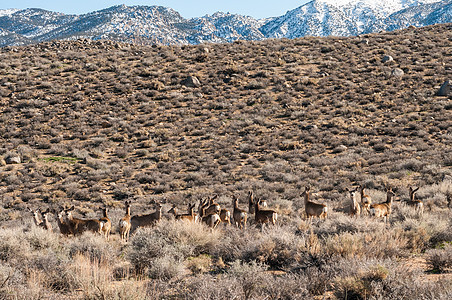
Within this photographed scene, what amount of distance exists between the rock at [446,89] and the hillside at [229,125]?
73cm

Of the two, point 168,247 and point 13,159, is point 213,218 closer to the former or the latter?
point 168,247

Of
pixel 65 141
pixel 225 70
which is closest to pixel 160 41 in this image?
pixel 225 70

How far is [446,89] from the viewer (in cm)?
2909

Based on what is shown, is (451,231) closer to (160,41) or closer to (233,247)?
(233,247)

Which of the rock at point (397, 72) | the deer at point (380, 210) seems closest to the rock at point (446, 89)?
the rock at point (397, 72)

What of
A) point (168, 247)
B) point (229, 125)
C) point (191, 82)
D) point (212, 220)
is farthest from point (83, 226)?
point (191, 82)

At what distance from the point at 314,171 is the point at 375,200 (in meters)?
5.89

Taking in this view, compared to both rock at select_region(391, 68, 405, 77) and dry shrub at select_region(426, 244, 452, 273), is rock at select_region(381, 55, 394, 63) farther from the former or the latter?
dry shrub at select_region(426, 244, 452, 273)

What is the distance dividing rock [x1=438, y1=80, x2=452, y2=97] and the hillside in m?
0.73

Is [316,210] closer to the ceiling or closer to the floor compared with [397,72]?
closer to the floor

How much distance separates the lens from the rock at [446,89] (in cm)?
2889

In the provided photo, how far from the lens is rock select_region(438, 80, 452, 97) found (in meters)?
28.9

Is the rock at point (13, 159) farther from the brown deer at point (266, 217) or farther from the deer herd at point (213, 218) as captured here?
the brown deer at point (266, 217)

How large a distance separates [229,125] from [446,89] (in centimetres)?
1960
